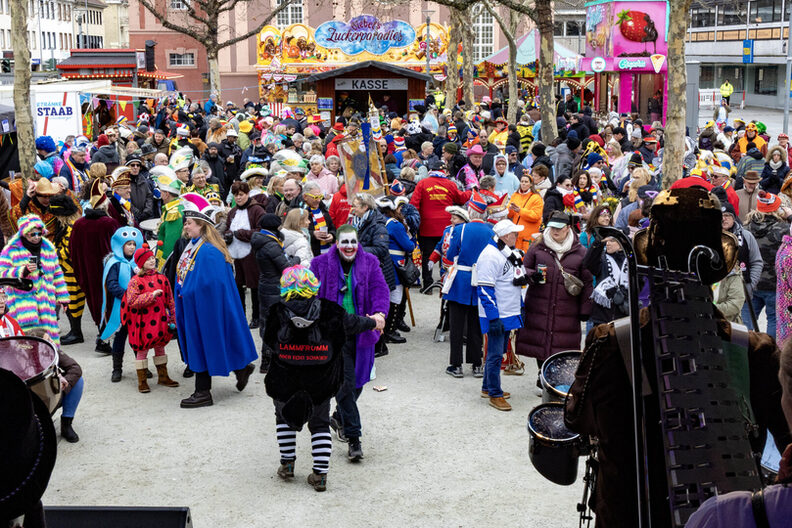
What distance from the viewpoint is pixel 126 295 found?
8.51 m

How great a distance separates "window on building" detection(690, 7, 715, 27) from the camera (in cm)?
6606

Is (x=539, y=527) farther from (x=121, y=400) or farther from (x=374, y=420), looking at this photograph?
(x=121, y=400)

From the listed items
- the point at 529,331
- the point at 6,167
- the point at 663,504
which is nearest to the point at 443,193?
the point at 529,331

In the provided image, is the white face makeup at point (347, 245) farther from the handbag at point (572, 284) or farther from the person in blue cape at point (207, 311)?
the handbag at point (572, 284)

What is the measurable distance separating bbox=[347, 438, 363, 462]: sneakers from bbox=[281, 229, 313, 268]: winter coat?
8.46 feet

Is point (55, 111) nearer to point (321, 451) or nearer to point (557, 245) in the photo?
point (557, 245)

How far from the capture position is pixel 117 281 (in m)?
9.09

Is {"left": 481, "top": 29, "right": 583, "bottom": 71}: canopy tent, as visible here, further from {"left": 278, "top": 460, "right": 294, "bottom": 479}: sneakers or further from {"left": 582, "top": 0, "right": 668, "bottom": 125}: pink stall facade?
{"left": 278, "top": 460, "right": 294, "bottom": 479}: sneakers

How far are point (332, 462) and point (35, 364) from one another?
3645 mm

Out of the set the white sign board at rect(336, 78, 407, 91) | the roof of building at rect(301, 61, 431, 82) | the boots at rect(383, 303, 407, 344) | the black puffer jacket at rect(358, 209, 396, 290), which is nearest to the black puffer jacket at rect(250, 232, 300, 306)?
the black puffer jacket at rect(358, 209, 396, 290)

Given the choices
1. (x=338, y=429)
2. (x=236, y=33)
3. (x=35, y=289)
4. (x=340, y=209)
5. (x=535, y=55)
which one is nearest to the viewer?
(x=338, y=429)

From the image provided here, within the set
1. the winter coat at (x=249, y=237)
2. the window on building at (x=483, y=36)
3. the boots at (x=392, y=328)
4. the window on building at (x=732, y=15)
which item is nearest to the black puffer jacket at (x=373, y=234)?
the boots at (x=392, y=328)

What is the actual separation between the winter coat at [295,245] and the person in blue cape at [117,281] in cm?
143

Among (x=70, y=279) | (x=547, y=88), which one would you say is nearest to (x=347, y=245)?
(x=70, y=279)
